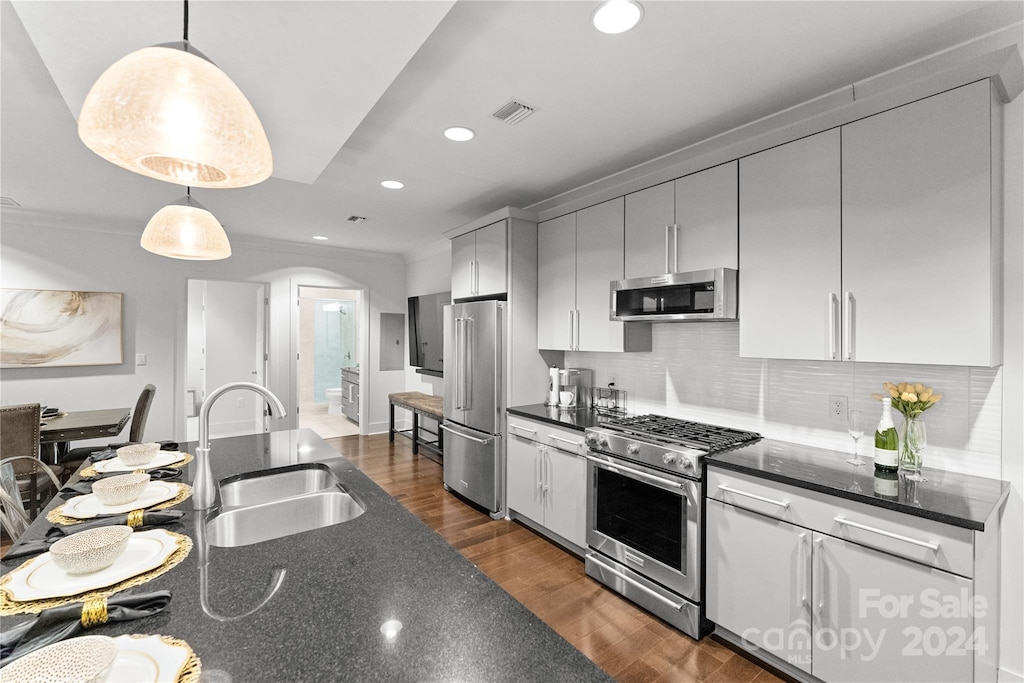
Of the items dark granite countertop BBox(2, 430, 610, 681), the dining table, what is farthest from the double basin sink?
the dining table

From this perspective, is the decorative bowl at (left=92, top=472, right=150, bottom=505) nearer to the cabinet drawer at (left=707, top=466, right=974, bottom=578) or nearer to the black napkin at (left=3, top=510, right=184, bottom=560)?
the black napkin at (left=3, top=510, right=184, bottom=560)

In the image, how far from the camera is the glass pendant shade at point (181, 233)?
1950 mm

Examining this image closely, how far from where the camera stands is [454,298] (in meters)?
4.24

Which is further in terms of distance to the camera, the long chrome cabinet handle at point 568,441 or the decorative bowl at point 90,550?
the long chrome cabinet handle at point 568,441

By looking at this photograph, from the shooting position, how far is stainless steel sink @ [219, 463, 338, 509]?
1842mm

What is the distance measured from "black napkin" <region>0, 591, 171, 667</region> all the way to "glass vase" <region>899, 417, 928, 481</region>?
2.46m

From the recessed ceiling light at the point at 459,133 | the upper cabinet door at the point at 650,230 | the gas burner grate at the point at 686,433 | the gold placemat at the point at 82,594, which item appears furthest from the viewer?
the upper cabinet door at the point at 650,230

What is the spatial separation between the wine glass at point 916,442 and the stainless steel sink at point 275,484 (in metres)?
2.28

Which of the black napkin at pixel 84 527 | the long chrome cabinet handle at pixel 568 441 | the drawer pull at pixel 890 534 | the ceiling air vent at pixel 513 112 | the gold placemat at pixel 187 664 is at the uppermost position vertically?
the ceiling air vent at pixel 513 112

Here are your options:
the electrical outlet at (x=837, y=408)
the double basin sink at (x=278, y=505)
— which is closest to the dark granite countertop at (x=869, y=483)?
the electrical outlet at (x=837, y=408)

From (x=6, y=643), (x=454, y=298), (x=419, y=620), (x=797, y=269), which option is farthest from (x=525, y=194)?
(x=6, y=643)

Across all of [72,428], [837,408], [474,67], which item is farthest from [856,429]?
[72,428]

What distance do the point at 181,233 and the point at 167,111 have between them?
53.6 inches

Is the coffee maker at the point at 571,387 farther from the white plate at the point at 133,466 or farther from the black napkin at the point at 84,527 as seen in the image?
the black napkin at the point at 84,527
